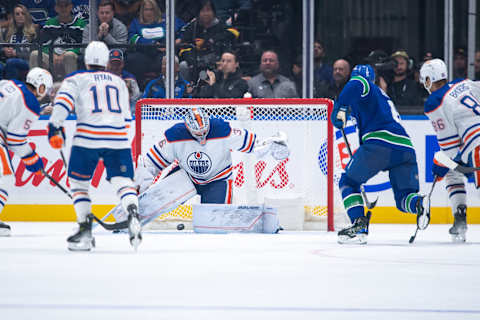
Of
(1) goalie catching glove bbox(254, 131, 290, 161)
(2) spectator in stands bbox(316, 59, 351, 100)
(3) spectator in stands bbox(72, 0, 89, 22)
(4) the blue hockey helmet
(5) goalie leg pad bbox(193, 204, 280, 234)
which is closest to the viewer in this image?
(4) the blue hockey helmet

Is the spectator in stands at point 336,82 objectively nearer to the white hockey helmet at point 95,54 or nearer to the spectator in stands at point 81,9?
the spectator in stands at point 81,9

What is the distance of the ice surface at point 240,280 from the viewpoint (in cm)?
275

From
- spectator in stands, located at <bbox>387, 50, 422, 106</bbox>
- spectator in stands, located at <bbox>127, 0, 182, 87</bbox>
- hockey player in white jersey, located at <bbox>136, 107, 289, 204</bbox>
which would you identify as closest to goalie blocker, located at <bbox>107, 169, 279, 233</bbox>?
hockey player in white jersey, located at <bbox>136, 107, 289, 204</bbox>

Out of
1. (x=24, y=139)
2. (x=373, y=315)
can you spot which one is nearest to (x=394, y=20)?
(x=24, y=139)

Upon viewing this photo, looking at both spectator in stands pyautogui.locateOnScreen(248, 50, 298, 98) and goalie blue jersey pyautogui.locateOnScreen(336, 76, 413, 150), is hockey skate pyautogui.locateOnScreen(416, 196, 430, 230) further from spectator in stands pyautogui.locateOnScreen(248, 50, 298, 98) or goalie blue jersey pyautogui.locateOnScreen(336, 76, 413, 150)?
spectator in stands pyautogui.locateOnScreen(248, 50, 298, 98)

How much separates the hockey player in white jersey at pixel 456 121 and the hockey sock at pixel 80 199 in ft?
7.58

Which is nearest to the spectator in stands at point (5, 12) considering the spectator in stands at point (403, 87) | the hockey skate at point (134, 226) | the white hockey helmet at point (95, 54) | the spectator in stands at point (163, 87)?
the spectator in stands at point (163, 87)

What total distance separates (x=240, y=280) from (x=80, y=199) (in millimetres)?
1635

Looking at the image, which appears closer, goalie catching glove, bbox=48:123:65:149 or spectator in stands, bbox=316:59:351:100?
goalie catching glove, bbox=48:123:65:149

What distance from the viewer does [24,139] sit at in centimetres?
612

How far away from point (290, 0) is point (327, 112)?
1.70m

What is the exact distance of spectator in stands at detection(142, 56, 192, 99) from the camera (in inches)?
316

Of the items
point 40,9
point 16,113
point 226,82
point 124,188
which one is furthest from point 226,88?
point 124,188

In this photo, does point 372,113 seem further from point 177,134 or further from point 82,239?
point 82,239
